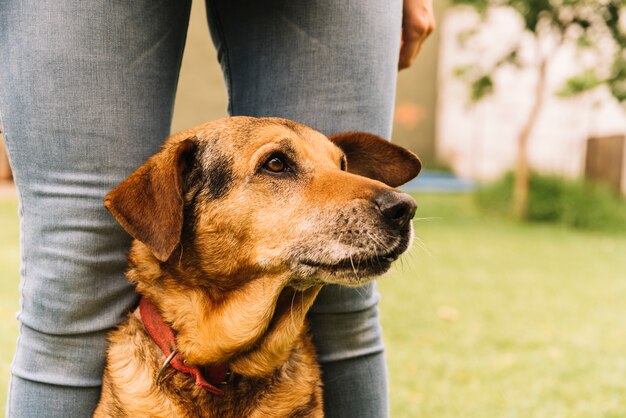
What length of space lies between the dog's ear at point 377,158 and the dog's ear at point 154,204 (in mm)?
607

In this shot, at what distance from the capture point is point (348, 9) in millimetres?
2223

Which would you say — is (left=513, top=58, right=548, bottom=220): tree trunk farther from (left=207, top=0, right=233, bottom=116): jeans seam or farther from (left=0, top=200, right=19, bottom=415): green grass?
(left=207, top=0, right=233, bottom=116): jeans seam

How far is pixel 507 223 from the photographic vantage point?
11.6 metres

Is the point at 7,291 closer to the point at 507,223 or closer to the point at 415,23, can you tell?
the point at 415,23

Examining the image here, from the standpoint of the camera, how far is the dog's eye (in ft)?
7.74

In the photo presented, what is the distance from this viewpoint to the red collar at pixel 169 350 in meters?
2.20

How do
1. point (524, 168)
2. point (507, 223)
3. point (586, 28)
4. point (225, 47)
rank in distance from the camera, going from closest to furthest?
point (225, 47) → point (586, 28) → point (507, 223) → point (524, 168)

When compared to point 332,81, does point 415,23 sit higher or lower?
higher

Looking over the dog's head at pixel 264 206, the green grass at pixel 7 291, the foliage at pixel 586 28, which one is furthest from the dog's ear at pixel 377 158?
the foliage at pixel 586 28

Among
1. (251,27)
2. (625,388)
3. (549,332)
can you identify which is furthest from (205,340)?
(549,332)

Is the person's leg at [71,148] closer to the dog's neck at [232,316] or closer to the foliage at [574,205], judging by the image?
the dog's neck at [232,316]

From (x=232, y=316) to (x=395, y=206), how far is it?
64 cm

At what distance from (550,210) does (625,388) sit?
815 centimetres

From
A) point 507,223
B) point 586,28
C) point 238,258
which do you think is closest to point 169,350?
point 238,258
